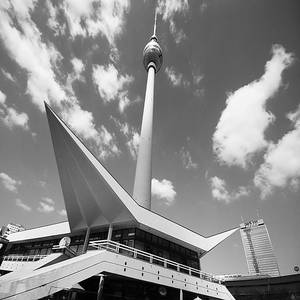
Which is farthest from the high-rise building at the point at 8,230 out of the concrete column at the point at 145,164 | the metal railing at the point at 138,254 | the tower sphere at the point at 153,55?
the tower sphere at the point at 153,55

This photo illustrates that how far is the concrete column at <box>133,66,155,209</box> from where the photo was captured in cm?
2741

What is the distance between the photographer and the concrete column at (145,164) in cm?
2741

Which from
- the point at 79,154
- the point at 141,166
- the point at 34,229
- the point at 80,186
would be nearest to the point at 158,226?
the point at 80,186

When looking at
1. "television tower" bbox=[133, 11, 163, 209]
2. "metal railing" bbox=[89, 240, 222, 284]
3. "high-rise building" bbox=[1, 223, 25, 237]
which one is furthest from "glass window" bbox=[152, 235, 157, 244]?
"high-rise building" bbox=[1, 223, 25, 237]

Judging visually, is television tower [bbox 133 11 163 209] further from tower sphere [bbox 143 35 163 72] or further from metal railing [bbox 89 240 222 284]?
metal railing [bbox 89 240 222 284]

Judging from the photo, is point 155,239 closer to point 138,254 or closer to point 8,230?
point 138,254

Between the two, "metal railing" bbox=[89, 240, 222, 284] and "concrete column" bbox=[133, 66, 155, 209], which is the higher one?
"concrete column" bbox=[133, 66, 155, 209]

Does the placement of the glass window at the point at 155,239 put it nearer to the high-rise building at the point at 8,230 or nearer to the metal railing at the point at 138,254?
the metal railing at the point at 138,254

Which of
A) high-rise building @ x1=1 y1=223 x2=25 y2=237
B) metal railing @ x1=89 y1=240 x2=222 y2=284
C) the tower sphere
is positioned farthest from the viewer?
the tower sphere

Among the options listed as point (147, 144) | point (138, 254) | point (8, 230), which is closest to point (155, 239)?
point (138, 254)

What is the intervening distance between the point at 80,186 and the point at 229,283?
2880 cm

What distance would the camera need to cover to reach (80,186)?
18938 millimetres

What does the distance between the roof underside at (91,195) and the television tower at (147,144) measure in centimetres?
695

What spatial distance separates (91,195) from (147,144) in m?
16.3
